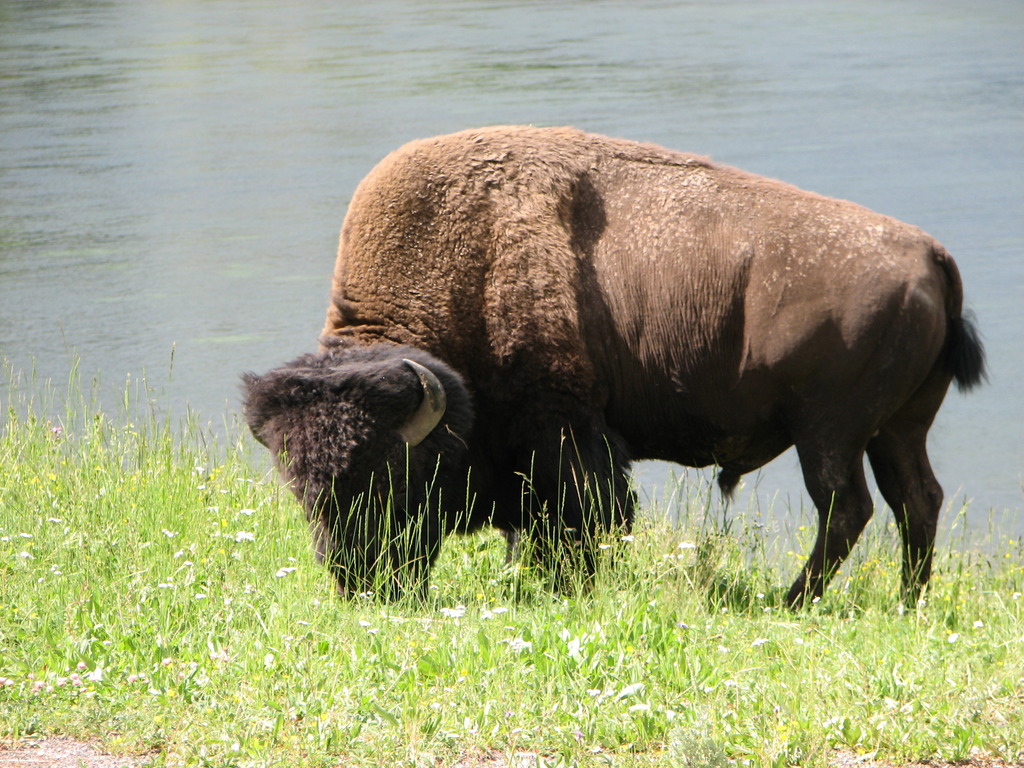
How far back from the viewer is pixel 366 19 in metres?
42.4

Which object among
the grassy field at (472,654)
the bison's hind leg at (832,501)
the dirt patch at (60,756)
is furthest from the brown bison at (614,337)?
the dirt patch at (60,756)

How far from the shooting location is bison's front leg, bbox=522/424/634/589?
5.65 metres

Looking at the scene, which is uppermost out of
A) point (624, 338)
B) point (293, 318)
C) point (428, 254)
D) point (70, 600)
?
point (428, 254)

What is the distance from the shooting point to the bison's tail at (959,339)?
5.62 metres

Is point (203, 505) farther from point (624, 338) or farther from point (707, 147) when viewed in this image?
point (707, 147)

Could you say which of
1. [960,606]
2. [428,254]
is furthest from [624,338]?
[960,606]

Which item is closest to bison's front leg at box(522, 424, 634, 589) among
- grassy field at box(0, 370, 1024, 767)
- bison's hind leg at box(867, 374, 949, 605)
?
grassy field at box(0, 370, 1024, 767)

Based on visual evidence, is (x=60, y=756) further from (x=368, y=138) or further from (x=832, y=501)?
(x=368, y=138)

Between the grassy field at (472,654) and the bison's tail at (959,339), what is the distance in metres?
0.95

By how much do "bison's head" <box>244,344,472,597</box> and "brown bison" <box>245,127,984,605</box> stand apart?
17 millimetres

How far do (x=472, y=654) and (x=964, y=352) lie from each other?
2738 millimetres

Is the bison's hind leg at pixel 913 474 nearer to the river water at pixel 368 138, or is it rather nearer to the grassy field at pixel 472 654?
the grassy field at pixel 472 654

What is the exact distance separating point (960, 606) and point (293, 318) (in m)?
8.54

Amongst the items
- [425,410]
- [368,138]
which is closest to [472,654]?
[425,410]
